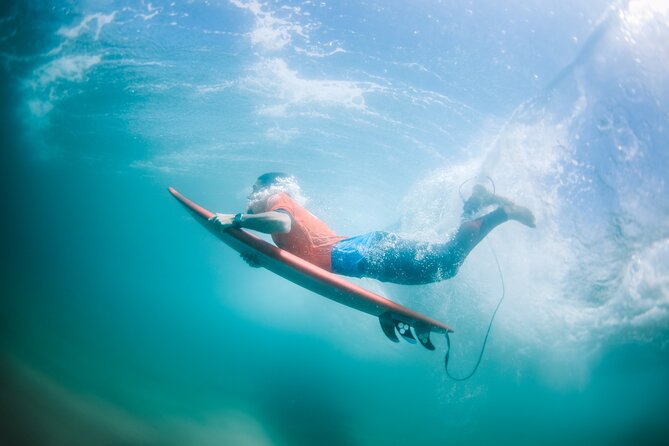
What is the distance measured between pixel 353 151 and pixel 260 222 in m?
11.5

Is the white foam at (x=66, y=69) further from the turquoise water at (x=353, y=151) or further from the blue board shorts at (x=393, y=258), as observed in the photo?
the blue board shorts at (x=393, y=258)

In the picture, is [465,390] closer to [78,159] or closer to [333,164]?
[333,164]

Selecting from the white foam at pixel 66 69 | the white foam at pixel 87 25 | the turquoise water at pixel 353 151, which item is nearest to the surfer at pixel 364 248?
the turquoise water at pixel 353 151

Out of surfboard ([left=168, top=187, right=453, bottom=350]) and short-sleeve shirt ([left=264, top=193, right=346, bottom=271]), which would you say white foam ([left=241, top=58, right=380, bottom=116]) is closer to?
short-sleeve shirt ([left=264, top=193, right=346, bottom=271])

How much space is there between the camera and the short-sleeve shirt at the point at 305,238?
4055 mm

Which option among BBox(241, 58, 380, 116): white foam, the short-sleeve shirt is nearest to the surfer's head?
the short-sleeve shirt

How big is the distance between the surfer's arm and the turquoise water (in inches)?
246

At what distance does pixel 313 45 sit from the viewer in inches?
336

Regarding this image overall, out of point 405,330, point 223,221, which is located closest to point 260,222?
point 223,221

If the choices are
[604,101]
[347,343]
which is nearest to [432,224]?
[604,101]

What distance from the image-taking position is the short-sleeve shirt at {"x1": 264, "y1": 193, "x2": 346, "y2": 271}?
405 cm

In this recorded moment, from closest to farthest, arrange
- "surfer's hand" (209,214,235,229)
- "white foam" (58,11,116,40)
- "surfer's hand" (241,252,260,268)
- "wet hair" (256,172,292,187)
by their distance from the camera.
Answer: "surfer's hand" (209,214,235,229)
"surfer's hand" (241,252,260,268)
"wet hair" (256,172,292,187)
"white foam" (58,11,116,40)

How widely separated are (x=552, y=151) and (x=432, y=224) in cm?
713

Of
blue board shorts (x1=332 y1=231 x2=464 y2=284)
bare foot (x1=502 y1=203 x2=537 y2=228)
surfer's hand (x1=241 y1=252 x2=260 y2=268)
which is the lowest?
surfer's hand (x1=241 y1=252 x2=260 y2=268)
